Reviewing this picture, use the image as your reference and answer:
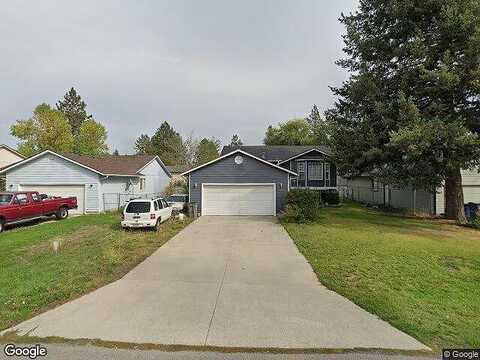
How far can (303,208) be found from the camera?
18734 mm

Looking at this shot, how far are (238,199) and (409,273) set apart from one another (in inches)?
609

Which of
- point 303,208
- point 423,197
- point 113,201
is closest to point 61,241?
point 303,208

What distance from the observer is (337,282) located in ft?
25.6

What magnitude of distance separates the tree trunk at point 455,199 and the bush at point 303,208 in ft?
23.4

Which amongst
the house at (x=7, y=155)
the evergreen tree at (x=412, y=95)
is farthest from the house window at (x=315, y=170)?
the house at (x=7, y=155)

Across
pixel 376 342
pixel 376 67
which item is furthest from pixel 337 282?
pixel 376 67

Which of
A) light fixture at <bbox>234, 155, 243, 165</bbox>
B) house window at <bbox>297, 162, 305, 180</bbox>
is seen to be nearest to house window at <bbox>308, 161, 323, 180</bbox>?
house window at <bbox>297, 162, 305, 180</bbox>

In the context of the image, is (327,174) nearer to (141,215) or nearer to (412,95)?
(412,95)

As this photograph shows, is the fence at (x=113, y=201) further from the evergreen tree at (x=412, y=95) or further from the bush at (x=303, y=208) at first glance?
the evergreen tree at (x=412, y=95)

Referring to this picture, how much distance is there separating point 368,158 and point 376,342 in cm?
1399

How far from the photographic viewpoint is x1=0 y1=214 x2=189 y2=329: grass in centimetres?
655

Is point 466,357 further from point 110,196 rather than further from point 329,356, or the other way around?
point 110,196

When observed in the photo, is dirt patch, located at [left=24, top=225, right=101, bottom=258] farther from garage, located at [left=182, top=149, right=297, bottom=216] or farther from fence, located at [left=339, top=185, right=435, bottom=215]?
fence, located at [left=339, top=185, right=435, bottom=215]

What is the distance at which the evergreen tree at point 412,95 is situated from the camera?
15.0 metres
